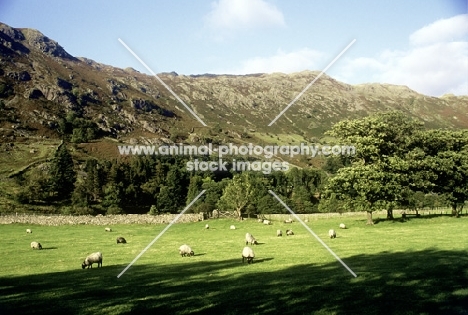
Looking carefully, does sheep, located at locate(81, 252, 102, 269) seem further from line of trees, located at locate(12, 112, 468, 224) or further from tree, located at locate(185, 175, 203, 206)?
tree, located at locate(185, 175, 203, 206)

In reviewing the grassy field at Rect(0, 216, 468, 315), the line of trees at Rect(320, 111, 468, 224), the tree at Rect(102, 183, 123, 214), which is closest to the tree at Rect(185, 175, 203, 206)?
the tree at Rect(102, 183, 123, 214)

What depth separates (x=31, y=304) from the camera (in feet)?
55.0

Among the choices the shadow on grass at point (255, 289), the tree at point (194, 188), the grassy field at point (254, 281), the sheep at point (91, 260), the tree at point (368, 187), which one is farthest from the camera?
the tree at point (194, 188)

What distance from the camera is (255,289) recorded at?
1823 cm

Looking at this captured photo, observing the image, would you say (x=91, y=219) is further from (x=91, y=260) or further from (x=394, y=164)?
(x=394, y=164)

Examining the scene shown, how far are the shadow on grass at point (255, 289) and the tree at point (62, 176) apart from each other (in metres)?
95.9

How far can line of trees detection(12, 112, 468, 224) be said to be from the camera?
52.2m

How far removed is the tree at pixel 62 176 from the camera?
112m

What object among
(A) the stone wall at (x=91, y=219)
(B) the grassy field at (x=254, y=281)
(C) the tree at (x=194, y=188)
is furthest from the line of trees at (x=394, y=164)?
(C) the tree at (x=194, y=188)

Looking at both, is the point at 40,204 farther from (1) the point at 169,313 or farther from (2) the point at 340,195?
(1) the point at 169,313

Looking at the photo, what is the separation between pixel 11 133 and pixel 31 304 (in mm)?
177542

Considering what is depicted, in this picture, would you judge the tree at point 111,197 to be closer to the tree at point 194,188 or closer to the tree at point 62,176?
the tree at point 62,176

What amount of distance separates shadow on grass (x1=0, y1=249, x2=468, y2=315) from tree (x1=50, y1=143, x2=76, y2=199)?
9593cm

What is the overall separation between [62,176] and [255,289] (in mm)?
109474
